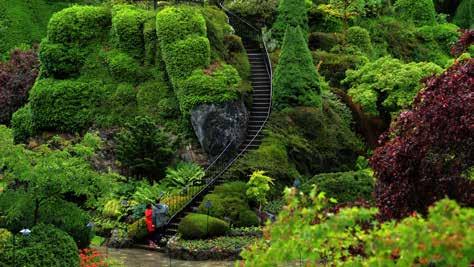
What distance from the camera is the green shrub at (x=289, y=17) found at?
34312mm

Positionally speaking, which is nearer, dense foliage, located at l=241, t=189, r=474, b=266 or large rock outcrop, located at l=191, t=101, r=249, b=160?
dense foliage, located at l=241, t=189, r=474, b=266

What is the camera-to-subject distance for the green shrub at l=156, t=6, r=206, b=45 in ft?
87.4

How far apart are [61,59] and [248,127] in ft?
27.0

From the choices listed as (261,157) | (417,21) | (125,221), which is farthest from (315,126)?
(417,21)

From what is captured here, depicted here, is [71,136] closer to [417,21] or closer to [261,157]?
[261,157]

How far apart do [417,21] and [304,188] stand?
24710 millimetres

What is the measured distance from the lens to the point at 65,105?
27672 millimetres

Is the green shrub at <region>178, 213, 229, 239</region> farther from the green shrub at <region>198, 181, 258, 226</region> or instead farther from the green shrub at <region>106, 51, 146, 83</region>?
the green shrub at <region>106, 51, 146, 83</region>

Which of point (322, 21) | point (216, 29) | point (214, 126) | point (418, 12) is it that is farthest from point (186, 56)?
point (418, 12)

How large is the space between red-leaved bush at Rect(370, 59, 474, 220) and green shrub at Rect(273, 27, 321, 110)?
53.5ft

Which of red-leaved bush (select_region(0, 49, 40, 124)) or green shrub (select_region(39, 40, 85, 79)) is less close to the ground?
green shrub (select_region(39, 40, 85, 79))

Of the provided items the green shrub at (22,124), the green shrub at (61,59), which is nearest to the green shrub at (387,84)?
the green shrub at (61,59)

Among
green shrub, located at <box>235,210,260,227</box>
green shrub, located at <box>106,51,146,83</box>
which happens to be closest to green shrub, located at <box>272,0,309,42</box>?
green shrub, located at <box>106,51,146,83</box>

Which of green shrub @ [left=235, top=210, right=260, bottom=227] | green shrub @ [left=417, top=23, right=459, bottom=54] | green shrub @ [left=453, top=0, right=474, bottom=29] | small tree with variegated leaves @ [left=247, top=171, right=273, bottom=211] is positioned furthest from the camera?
green shrub @ [left=453, top=0, right=474, bottom=29]
